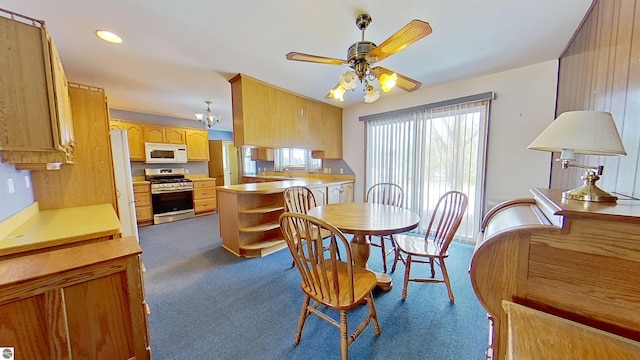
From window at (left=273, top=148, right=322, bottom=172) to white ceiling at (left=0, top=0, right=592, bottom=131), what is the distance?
2076mm

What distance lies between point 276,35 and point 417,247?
2259mm

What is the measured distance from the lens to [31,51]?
4.39 feet

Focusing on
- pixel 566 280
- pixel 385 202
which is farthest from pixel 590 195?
pixel 385 202

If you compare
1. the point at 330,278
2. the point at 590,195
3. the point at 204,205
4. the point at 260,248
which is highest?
the point at 590,195

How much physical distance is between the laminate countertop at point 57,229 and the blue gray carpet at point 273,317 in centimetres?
78

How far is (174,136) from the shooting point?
4.88 m

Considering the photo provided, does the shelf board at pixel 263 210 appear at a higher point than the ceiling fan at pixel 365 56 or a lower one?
lower

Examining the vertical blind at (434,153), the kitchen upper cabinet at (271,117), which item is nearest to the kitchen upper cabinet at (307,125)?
the kitchen upper cabinet at (271,117)

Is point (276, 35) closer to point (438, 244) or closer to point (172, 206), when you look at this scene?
point (438, 244)

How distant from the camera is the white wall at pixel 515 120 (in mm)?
2465

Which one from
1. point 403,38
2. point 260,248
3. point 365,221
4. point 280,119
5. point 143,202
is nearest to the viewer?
point 403,38

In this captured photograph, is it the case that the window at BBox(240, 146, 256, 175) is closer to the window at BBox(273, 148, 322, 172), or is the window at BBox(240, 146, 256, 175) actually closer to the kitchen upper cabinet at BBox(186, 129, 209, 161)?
the window at BBox(273, 148, 322, 172)

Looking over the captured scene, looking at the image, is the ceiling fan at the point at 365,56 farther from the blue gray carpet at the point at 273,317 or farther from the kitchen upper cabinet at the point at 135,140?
the kitchen upper cabinet at the point at 135,140

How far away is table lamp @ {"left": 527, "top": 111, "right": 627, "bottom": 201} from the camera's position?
792 mm
